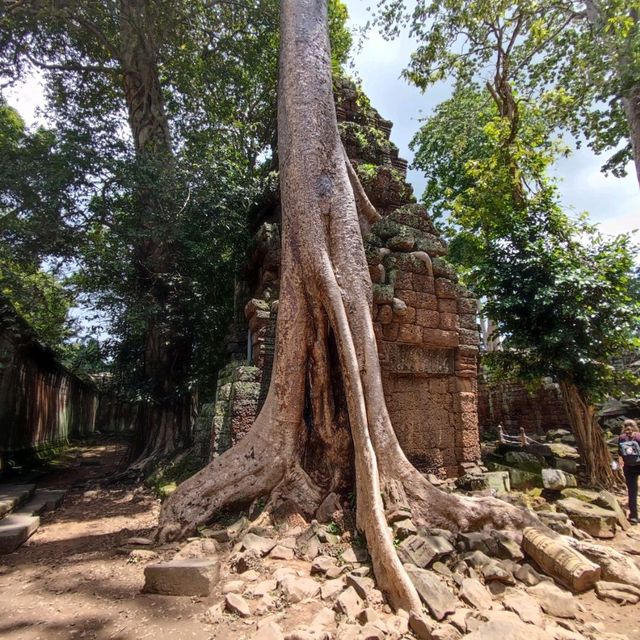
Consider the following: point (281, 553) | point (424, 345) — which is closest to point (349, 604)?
point (281, 553)

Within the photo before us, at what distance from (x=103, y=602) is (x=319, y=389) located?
206 centimetres

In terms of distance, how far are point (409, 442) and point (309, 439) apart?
4.06ft

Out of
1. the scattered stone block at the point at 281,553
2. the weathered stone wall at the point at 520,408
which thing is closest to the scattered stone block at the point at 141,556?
the scattered stone block at the point at 281,553

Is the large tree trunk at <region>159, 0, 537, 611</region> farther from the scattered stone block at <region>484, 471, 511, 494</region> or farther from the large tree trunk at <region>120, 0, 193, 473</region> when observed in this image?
the large tree trunk at <region>120, 0, 193, 473</region>

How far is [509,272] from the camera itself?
622 centimetres

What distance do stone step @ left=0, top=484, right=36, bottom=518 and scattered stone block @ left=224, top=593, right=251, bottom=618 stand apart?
322 centimetres

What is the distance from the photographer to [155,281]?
20.6ft

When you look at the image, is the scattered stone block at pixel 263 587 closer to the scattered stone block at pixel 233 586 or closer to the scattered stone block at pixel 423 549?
the scattered stone block at pixel 233 586

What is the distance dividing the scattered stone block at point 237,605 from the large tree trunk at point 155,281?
4312 millimetres

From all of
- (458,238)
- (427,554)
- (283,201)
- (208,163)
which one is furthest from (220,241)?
(458,238)

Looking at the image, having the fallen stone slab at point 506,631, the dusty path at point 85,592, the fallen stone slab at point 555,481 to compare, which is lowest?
the dusty path at point 85,592

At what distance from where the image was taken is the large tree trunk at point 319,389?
3.12m

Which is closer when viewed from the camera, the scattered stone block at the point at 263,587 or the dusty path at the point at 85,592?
the dusty path at the point at 85,592

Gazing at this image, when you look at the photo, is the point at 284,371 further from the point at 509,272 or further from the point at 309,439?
the point at 509,272
